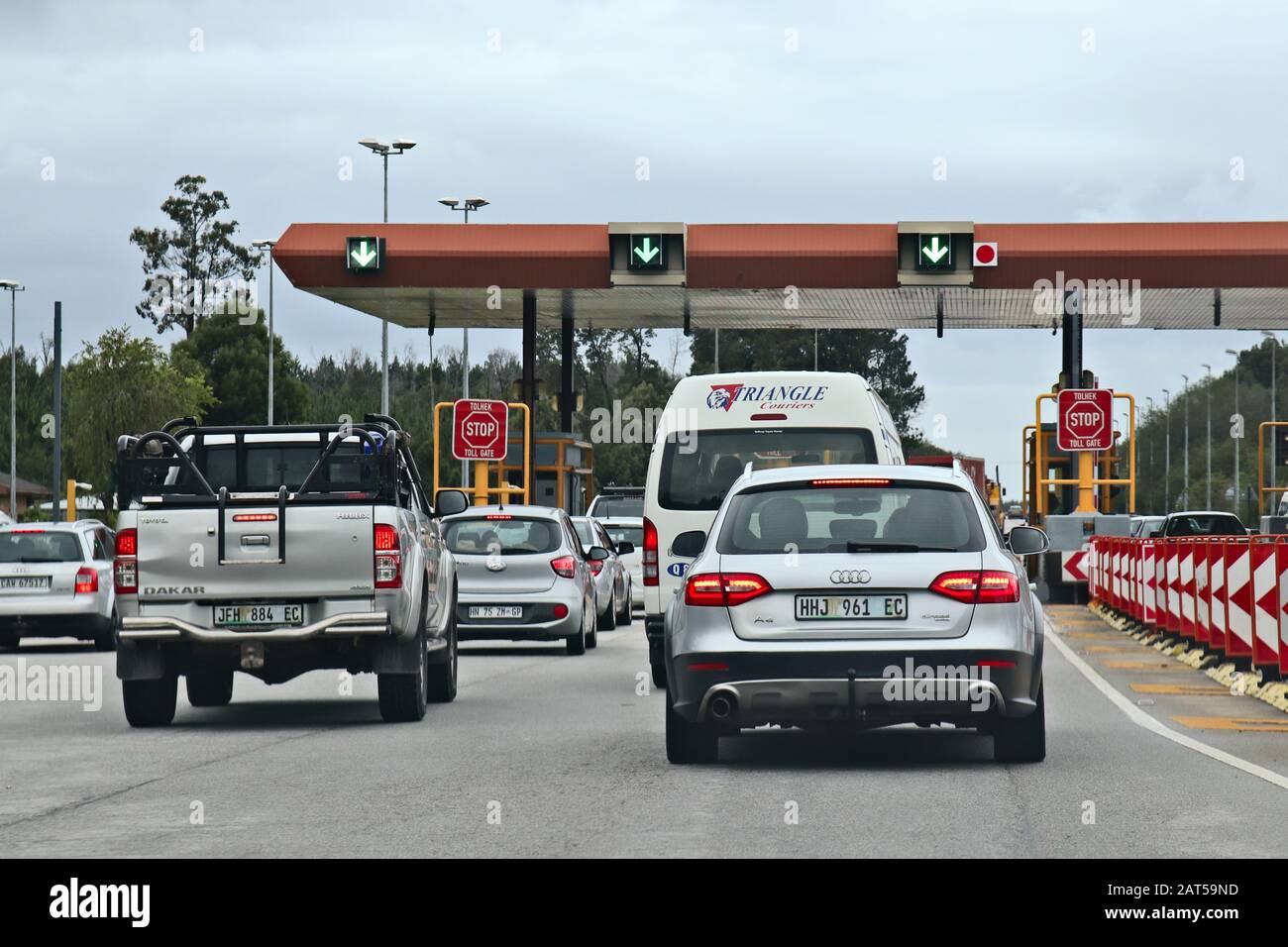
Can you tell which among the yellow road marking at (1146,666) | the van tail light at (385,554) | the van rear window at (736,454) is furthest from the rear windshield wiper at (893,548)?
the yellow road marking at (1146,666)

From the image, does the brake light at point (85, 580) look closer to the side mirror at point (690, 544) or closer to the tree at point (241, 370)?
the side mirror at point (690, 544)

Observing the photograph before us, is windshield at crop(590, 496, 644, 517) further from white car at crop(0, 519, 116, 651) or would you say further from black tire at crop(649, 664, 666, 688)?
black tire at crop(649, 664, 666, 688)

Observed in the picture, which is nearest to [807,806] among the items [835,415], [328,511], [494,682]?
[328,511]

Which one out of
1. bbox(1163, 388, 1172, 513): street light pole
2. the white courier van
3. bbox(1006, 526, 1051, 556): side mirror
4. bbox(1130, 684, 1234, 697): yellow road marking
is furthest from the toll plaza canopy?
bbox(1163, 388, 1172, 513): street light pole

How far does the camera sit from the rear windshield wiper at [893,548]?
11250 mm

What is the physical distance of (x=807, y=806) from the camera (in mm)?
9758

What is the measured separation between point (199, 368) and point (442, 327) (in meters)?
51.7

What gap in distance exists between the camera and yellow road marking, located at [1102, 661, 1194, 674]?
20481 millimetres

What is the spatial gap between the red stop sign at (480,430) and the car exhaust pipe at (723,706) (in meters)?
20.2

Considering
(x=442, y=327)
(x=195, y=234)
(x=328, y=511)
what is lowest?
(x=328, y=511)

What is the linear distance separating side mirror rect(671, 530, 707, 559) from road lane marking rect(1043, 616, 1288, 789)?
3.05 m

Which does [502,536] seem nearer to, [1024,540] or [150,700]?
[150,700]

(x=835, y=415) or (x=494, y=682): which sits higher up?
(x=835, y=415)
